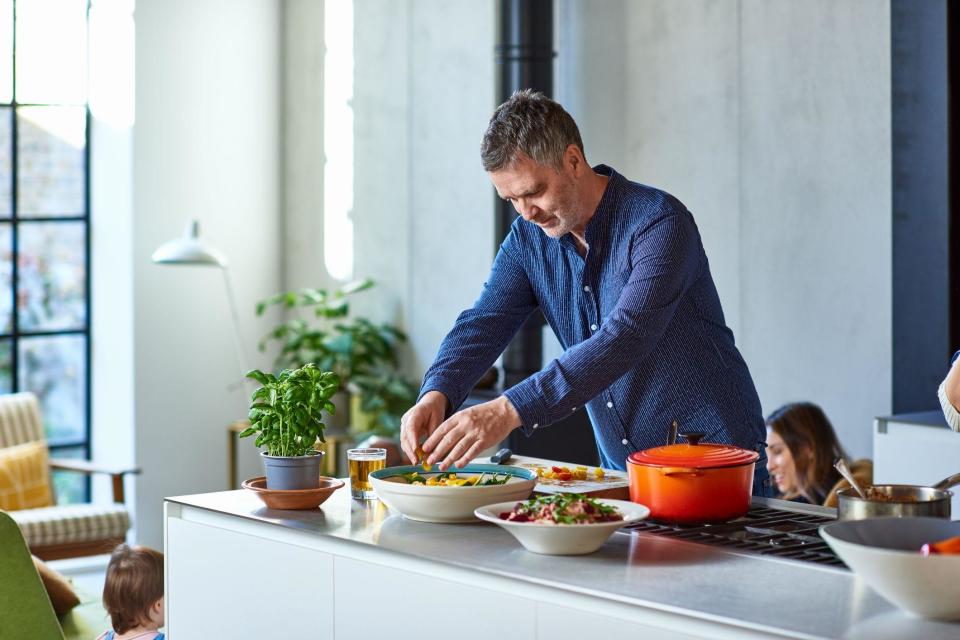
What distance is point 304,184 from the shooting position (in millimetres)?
7332

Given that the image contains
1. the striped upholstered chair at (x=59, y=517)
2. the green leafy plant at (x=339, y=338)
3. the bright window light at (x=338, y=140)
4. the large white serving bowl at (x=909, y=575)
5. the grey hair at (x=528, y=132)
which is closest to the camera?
the large white serving bowl at (x=909, y=575)

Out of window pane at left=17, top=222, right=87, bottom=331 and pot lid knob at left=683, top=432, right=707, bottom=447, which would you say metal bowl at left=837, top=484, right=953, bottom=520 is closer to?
pot lid knob at left=683, top=432, right=707, bottom=447

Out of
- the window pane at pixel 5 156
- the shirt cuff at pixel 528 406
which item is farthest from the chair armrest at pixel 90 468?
the shirt cuff at pixel 528 406

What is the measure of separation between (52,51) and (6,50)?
0.75 feet

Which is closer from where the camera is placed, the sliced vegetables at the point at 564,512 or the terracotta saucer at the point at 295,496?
the sliced vegetables at the point at 564,512

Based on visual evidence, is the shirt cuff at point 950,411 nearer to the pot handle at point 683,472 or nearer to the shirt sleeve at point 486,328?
the pot handle at point 683,472

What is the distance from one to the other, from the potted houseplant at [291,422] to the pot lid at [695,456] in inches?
24.8

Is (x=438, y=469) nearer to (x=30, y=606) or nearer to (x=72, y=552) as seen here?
(x=30, y=606)

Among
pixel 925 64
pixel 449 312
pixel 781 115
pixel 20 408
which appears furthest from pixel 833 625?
pixel 20 408

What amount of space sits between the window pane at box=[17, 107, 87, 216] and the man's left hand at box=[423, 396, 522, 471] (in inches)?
199

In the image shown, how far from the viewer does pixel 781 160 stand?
5082 millimetres

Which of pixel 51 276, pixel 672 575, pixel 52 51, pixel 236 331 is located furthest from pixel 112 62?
pixel 672 575

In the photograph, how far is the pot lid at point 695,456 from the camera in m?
2.24

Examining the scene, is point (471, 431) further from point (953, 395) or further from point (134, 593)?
point (134, 593)
